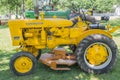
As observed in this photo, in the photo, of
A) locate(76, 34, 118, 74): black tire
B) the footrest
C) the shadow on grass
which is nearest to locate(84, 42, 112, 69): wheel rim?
locate(76, 34, 118, 74): black tire

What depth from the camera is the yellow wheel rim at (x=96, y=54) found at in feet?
20.6

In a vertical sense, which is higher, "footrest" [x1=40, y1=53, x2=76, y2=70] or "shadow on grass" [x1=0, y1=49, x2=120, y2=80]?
"footrest" [x1=40, y1=53, x2=76, y2=70]

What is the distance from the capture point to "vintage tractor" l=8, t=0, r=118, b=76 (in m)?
6.18

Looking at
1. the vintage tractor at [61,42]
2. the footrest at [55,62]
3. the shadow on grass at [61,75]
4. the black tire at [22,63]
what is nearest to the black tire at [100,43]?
the vintage tractor at [61,42]

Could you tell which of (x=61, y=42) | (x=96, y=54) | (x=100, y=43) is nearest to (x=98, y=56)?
(x=96, y=54)

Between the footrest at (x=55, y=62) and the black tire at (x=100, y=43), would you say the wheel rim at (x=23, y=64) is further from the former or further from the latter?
the black tire at (x=100, y=43)

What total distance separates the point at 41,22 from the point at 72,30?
30.6 inches

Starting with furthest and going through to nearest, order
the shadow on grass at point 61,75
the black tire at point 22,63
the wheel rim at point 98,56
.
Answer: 1. the wheel rim at point 98,56
2. the black tire at point 22,63
3. the shadow on grass at point 61,75

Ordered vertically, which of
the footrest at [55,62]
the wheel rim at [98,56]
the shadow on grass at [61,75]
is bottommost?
the shadow on grass at [61,75]

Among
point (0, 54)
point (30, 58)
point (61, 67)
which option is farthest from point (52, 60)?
point (0, 54)

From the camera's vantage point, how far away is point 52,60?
6660mm

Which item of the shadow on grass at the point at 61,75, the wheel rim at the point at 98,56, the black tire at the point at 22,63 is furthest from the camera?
the wheel rim at the point at 98,56

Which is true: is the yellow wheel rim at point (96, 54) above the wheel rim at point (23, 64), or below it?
above

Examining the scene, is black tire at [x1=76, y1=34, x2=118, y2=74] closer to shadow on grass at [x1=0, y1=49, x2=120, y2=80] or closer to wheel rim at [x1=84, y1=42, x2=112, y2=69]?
wheel rim at [x1=84, y1=42, x2=112, y2=69]
